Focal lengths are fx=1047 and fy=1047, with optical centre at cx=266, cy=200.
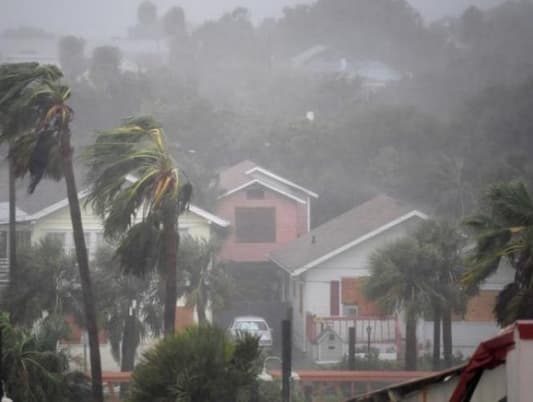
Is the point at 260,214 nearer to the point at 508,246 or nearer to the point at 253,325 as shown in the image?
the point at 253,325

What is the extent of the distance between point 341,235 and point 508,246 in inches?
736

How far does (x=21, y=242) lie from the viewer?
108 ft

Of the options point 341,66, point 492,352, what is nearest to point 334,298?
point 492,352

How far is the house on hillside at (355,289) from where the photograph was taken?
103ft

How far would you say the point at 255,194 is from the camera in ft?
144

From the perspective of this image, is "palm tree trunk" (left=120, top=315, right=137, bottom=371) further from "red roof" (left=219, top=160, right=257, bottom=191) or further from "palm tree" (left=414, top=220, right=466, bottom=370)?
"red roof" (left=219, top=160, right=257, bottom=191)

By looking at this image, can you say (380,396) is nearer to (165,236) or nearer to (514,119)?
(165,236)

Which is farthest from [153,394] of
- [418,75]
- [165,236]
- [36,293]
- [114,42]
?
[114,42]

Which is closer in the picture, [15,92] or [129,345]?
[15,92]

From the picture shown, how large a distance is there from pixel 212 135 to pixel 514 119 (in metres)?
18.4

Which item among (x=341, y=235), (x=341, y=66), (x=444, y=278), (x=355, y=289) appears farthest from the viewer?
(x=341, y=66)

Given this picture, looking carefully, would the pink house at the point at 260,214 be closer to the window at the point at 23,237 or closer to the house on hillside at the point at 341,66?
the window at the point at 23,237

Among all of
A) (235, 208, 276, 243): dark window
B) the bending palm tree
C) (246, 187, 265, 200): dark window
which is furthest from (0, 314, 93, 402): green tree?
(246, 187, 265, 200): dark window

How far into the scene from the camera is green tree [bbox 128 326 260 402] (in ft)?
43.9
